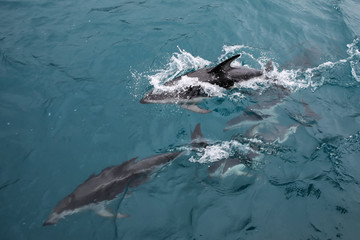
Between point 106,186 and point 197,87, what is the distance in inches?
156

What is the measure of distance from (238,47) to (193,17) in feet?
9.27

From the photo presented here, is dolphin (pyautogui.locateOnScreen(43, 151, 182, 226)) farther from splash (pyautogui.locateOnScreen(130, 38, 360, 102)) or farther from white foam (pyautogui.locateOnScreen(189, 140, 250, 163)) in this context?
splash (pyautogui.locateOnScreen(130, 38, 360, 102))

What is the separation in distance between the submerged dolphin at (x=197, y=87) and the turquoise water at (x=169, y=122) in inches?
10.8

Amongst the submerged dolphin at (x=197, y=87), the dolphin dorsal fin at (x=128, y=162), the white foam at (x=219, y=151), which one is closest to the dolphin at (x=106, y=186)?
the dolphin dorsal fin at (x=128, y=162)

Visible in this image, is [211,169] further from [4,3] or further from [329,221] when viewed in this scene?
[4,3]

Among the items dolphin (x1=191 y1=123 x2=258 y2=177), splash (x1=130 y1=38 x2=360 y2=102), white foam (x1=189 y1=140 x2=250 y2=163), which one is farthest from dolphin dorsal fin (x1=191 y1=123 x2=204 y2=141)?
splash (x1=130 y1=38 x2=360 y2=102)

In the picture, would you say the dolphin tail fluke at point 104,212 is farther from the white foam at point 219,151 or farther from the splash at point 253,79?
the splash at point 253,79

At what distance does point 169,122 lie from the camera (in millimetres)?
6695

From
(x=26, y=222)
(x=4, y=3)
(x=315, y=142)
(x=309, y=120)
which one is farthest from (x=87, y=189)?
(x=4, y=3)

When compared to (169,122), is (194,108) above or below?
above

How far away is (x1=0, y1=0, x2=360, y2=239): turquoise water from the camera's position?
4852 millimetres

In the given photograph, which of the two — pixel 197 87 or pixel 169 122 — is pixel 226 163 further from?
pixel 197 87

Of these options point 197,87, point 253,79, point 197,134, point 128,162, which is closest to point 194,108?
point 197,87

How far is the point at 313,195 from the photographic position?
5312 mm
